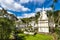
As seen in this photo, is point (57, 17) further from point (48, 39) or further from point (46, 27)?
point (48, 39)

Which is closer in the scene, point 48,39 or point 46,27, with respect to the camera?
point 48,39

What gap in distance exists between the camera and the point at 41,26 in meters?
32.3

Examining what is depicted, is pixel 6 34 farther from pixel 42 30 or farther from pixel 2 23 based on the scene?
pixel 42 30

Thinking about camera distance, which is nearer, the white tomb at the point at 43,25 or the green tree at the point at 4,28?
the green tree at the point at 4,28

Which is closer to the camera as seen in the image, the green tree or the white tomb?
the green tree

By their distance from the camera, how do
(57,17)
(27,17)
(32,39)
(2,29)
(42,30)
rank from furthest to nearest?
(27,17) < (57,17) < (42,30) < (32,39) < (2,29)

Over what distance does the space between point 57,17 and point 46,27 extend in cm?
2737

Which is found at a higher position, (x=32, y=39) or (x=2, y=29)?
(x=2, y=29)

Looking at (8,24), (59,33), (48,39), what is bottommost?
(48,39)

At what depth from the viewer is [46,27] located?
105 feet

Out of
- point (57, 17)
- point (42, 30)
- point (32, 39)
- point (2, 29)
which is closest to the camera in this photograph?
point (2, 29)

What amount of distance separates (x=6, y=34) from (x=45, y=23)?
15645 mm

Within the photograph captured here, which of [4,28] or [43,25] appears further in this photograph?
[43,25]

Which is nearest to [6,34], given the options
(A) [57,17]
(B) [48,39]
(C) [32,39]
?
(C) [32,39]
